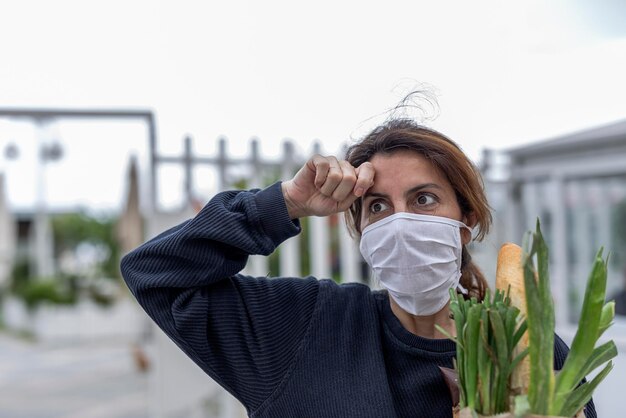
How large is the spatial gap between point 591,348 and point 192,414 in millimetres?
4504

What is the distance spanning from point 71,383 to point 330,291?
8.40 m

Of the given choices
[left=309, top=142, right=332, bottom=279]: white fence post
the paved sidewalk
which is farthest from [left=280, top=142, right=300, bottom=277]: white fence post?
the paved sidewalk

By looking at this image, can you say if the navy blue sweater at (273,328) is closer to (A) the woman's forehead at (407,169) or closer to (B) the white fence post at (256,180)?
(A) the woman's forehead at (407,169)

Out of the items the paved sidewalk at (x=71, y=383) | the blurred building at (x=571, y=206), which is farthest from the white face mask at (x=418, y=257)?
the paved sidewalk at (x=71, y=383)

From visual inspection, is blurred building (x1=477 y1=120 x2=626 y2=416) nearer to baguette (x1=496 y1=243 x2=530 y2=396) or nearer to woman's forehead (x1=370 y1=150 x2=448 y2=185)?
woman's forehead (x1=370 y1=150 x2=448 y2=185)

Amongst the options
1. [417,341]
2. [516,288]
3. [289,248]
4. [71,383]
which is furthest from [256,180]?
[71,383]

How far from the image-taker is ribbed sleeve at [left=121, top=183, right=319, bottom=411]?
1.60 m

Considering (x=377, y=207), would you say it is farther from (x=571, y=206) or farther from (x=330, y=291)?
(x=571, y=206)

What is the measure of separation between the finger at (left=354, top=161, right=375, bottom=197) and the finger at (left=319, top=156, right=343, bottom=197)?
0.04 m

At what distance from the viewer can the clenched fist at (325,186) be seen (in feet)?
5.27

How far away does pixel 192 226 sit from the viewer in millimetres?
1649

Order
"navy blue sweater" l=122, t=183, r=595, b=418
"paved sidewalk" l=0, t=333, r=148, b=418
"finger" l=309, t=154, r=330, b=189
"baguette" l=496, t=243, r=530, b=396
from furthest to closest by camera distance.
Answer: "paved sidewalk" l=0, t=333, r=148, b=418 < "finger" l=309, t=154, r=330, b=189 < "navy blue sweater" l=122, t=183, r=595, b=418 < "baguette" l=496, t=243, r=530, b=396

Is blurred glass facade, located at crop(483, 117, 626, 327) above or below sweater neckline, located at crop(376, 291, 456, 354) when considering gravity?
above

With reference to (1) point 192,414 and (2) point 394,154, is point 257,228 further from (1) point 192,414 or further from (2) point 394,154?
(1) point 192,414
